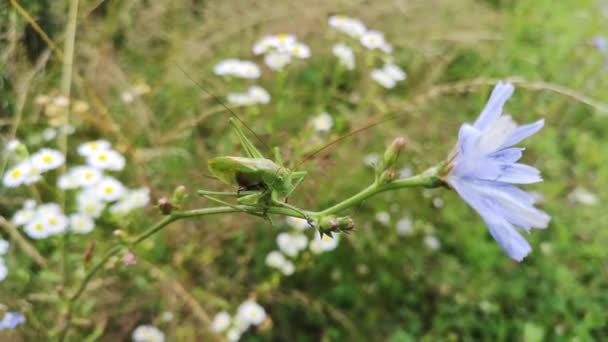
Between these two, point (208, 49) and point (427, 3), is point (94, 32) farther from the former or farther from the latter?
point (427, 3)

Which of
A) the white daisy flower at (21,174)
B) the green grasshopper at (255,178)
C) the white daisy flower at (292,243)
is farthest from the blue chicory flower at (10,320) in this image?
the white daisy flower at (292,243)

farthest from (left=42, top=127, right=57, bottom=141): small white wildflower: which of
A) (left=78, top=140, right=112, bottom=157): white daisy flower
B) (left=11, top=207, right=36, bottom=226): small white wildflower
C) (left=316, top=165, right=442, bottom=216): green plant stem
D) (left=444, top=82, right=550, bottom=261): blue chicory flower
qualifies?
(left=444, top=82, right=550, bottom=261): blue chicory flower

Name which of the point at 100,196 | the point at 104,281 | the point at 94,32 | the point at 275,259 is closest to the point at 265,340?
the point at 275,259

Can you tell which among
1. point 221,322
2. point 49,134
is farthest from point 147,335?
point 49,134

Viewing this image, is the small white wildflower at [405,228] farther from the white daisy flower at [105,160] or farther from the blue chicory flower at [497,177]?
the blue chicory flower at [497,177]

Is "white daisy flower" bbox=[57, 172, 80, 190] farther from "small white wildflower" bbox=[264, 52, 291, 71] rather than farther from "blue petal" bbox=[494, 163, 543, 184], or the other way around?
"blue petal" bbox=[494, 163, 543, 184]
